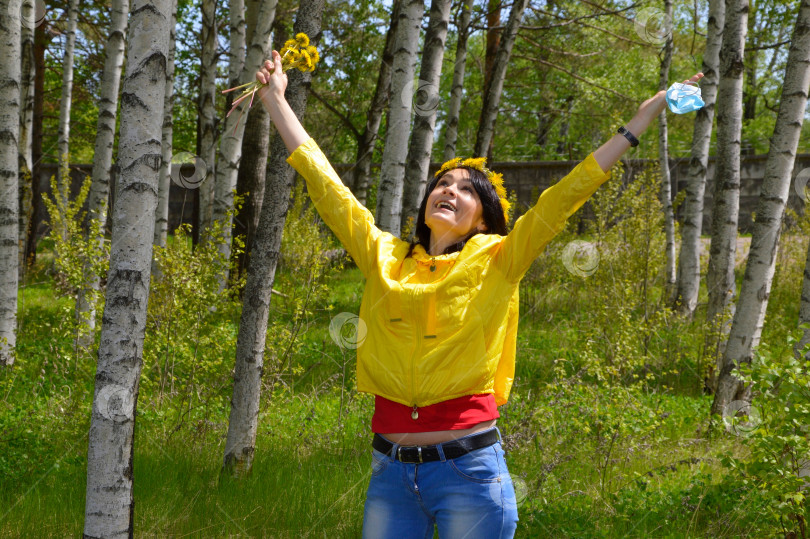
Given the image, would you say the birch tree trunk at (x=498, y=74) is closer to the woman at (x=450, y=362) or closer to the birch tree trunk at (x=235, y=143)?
the birch tree trunk at (x=235, y=143)

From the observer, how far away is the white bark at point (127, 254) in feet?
8.18

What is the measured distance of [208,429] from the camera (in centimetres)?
500

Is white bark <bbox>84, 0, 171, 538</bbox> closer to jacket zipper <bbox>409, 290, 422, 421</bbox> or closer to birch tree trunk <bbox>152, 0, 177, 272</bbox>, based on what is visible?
jacket zipper <bbox>409, 290, 422, 421</bbox>

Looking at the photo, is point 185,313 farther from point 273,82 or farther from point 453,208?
point 453,208

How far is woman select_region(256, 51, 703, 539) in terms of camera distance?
2156 millimetres

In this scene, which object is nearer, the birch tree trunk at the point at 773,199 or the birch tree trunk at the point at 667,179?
the birch tree trunk at the point at 773,199

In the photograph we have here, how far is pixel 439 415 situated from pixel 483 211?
78 centimetres

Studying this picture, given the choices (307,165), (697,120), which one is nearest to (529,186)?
(697,120)

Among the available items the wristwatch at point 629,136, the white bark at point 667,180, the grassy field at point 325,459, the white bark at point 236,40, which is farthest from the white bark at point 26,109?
the white bark at point 667,180

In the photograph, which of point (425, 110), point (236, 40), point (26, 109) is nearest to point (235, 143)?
point (236, 40)

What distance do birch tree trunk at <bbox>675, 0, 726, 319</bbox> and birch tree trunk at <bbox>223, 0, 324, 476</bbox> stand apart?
20.6 ft

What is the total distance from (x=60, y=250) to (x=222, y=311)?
1532 millimetres

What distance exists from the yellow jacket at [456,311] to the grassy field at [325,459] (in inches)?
67.2

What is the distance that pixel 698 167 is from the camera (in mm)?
8945
